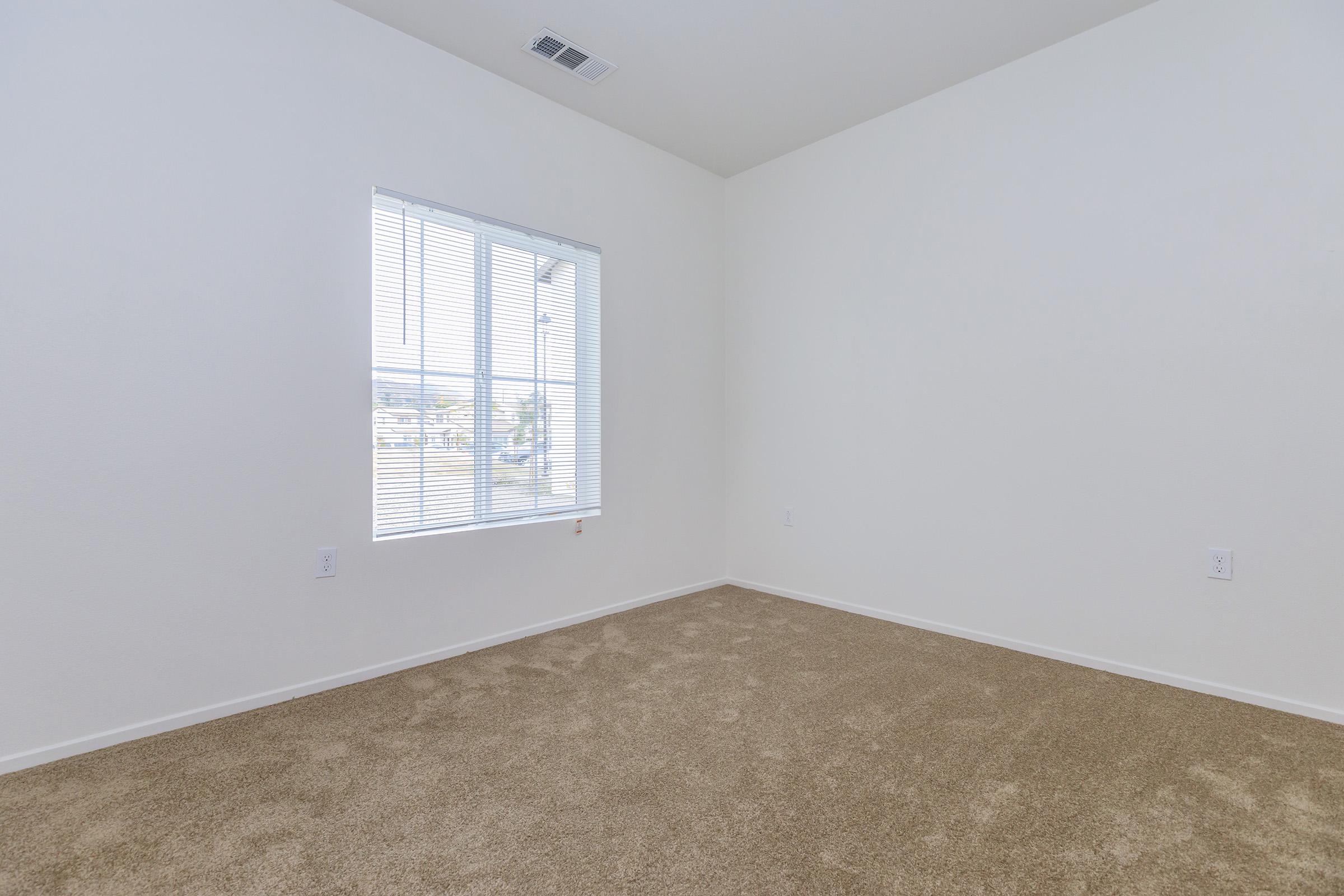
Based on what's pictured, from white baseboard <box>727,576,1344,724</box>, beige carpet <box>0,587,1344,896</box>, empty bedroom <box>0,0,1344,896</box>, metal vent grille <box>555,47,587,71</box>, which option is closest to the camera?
beige carpet <box>0,587,1344,896</box>

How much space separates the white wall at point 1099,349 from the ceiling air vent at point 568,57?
4.86 feet

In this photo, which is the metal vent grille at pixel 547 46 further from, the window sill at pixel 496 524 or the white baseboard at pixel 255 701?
the white baseboard at pixel 255 701

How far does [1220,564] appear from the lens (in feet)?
8.32

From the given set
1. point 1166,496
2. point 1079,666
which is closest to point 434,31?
point 1166,496

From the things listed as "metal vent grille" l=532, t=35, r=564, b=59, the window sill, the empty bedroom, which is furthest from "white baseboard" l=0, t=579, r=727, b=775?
"metal vent grille" l=532, t=35, r=564, b=59

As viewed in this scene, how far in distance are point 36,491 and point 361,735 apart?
1.31 metres

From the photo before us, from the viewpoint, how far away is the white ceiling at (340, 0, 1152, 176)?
8.77ft

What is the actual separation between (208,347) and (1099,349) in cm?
370

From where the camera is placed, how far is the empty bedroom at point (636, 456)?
5.72ft

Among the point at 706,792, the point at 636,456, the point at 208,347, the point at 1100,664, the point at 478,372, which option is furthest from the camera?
the point at 636,456

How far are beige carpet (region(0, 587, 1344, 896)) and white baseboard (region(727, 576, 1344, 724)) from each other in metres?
0.07

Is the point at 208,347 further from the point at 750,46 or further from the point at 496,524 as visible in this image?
the point at 750,46

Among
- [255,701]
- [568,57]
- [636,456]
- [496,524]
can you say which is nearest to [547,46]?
[568,57]

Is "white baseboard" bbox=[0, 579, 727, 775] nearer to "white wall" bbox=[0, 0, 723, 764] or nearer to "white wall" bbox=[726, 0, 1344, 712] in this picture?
"white wall" bbox=[0, 0, 723, 764]
